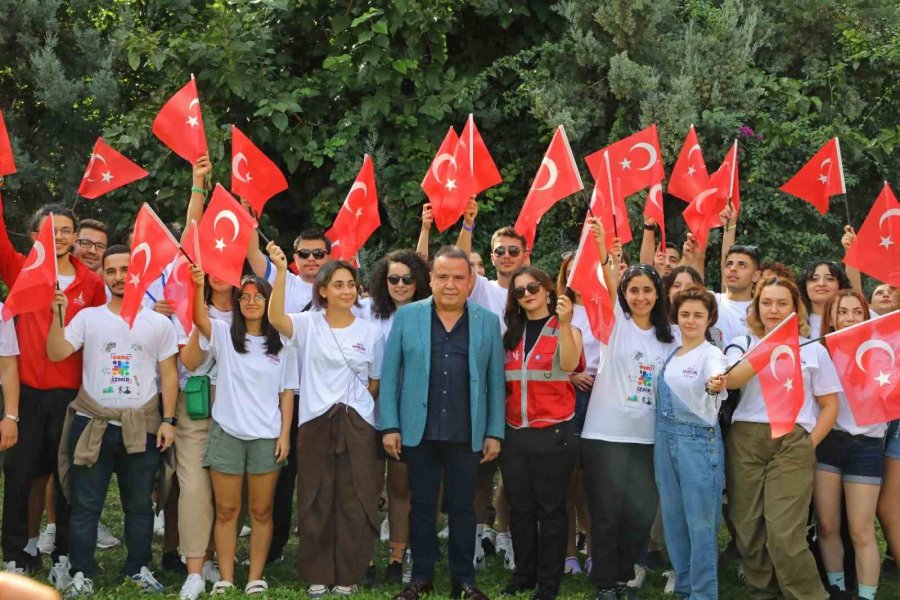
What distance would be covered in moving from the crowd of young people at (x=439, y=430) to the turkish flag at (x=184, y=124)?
1.15m

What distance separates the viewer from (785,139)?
404 inches

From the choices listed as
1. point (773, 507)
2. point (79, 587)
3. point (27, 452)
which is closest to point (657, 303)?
point (773, 507)

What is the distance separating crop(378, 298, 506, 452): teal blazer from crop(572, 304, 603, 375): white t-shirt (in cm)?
72

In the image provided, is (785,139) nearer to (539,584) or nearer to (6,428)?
(539,584)

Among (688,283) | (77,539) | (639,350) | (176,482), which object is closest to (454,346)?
(639,350)

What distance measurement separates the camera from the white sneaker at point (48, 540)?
7086mm

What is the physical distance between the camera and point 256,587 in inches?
251

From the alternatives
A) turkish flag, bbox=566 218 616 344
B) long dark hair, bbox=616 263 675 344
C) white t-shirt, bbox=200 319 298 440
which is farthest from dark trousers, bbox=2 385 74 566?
long dark hair, bbox=616 263 675 344

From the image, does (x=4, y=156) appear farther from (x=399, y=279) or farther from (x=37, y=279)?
(x=399, y=279)

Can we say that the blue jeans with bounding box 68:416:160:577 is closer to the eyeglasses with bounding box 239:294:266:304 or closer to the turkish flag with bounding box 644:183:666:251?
the eyeglasses with bounding box 239:294:266:304

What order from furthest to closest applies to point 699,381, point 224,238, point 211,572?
1. point 211,572
2. point 224,238
3. point 699,381

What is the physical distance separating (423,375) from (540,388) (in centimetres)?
68

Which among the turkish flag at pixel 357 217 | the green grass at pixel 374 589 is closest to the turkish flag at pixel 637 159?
the turkish flag at pixel 357 217

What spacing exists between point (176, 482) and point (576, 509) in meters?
2.58
